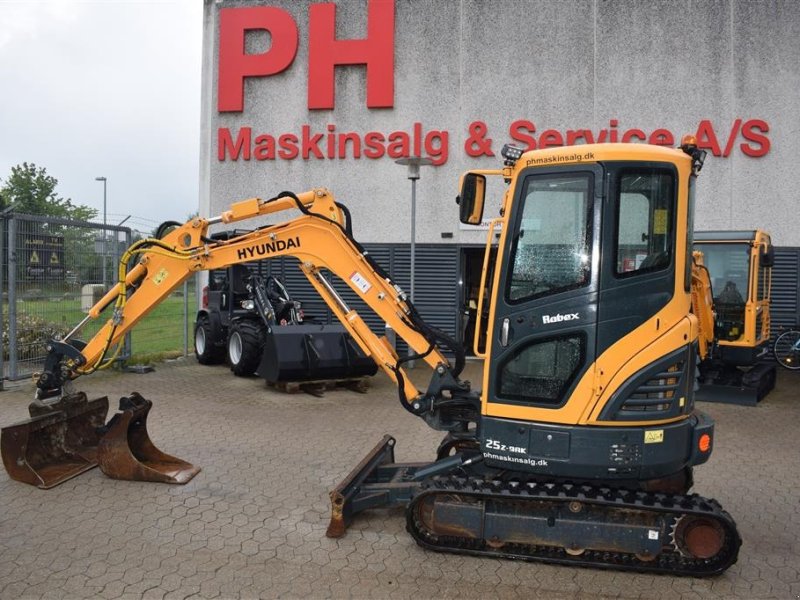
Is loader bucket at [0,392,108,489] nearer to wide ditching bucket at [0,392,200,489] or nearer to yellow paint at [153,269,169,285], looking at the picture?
wide ditching bucket at [0,392,200,489]

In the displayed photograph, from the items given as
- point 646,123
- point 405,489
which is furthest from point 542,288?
point 646,123

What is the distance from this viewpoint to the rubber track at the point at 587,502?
177 inches

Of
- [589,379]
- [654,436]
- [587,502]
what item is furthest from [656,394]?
[587,502]

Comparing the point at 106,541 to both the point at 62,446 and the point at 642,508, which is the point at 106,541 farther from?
the point at 642,508

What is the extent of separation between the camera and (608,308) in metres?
4.49

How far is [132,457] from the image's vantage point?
20.8ft

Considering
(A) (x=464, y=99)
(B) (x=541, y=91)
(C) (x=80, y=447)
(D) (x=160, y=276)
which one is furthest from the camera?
(A) (x=464, y=99)

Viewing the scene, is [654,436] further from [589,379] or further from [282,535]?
[282,535]

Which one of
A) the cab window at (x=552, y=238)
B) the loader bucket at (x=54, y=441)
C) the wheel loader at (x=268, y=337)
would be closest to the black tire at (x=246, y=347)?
the wheel loader at (x=268, y=337)

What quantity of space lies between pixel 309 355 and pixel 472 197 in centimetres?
620

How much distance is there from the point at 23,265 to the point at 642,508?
9.72 metres

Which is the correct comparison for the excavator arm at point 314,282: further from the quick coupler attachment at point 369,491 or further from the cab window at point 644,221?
the cab window at point 644,221

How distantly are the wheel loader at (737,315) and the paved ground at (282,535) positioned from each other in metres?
1.93

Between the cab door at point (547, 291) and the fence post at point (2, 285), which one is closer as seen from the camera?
the cab door at point (547, 291)
